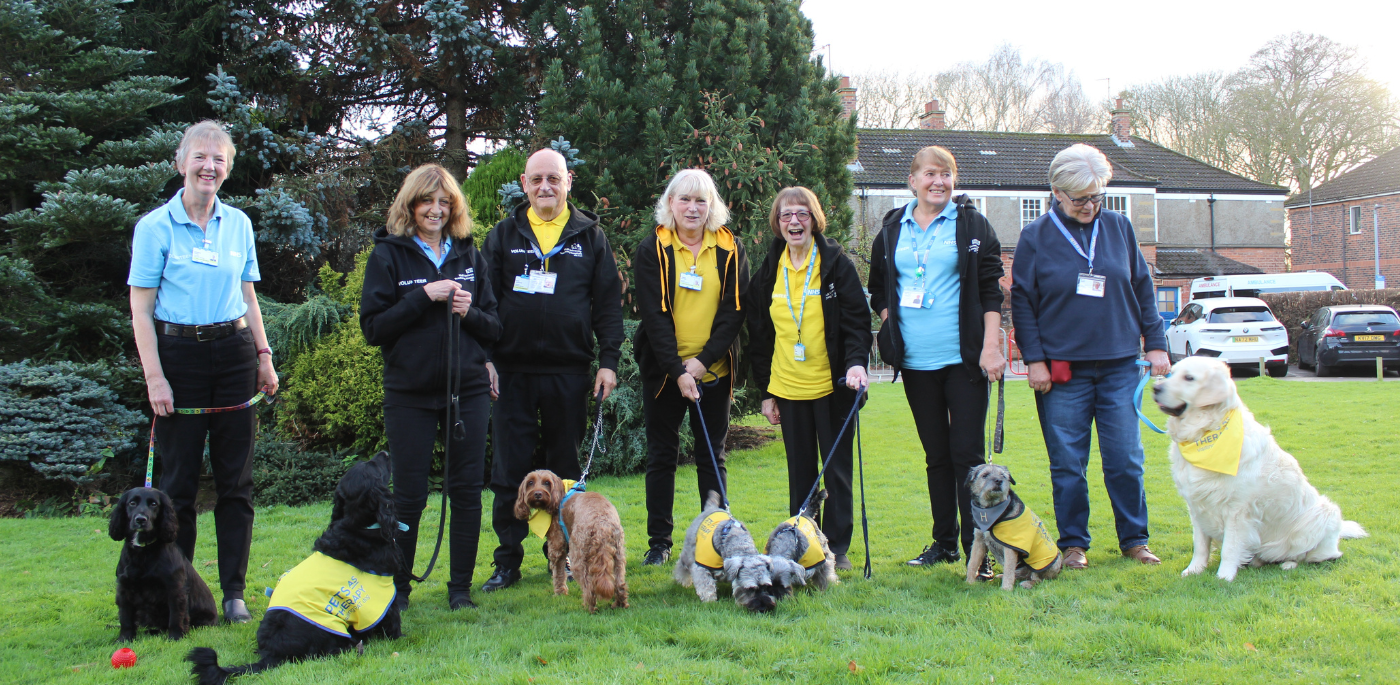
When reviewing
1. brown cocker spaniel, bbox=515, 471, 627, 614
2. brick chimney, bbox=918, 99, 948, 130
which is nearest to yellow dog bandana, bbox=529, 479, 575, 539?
brown cocker spaniel, bbox=515, 471, 627, 614

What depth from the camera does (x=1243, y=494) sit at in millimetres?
3549

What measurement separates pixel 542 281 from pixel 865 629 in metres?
2.17

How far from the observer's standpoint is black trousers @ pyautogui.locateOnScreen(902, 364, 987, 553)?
12.6ft

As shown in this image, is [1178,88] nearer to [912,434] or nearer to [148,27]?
[912,434]

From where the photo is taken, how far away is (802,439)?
4.06 metres

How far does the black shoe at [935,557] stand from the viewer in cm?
411

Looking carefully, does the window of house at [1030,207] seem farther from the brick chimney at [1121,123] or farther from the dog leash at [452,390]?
the dog leash at [452,390]

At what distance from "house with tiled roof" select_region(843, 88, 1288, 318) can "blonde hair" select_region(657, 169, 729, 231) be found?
19.8 meters

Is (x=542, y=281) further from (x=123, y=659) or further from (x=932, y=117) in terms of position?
(x=932, y=117)

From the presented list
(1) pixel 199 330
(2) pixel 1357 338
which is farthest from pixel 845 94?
(1) pixel 199 330

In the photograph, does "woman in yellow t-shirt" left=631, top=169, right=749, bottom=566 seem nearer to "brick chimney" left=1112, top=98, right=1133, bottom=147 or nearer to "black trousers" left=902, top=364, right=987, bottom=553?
"black trousers" left=902, top=364, right=987, bottom=553

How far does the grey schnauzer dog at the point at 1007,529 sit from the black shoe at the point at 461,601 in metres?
2.33

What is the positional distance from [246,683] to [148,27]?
7328 mm

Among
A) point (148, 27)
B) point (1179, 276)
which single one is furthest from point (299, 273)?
point (1179, 276)
